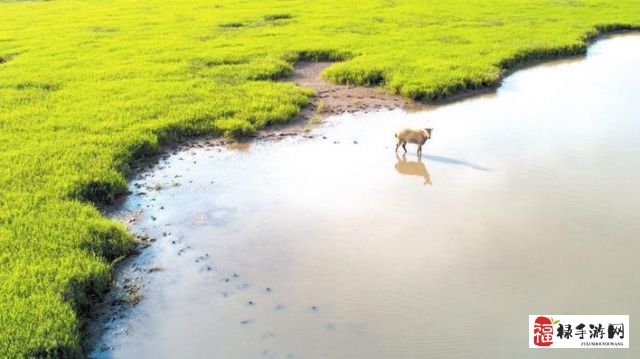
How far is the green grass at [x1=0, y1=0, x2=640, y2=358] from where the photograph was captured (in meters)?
6.97

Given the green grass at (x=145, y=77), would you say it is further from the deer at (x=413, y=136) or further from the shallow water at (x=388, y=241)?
the deer at (x=413, y=136)

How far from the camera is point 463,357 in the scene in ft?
18.8

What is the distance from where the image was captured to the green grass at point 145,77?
22.9ft

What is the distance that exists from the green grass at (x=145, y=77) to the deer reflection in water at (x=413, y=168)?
306 centimetres

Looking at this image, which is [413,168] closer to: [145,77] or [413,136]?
[413,136]

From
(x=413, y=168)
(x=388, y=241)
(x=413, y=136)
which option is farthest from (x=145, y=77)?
(x=388, y=241)

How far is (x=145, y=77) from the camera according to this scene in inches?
598

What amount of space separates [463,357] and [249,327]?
2.14 m

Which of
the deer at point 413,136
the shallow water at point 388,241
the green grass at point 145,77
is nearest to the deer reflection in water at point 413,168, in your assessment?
the shallow water at point 388,241

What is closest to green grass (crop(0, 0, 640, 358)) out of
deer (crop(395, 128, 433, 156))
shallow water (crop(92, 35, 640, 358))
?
shallow water (crop(92, 35, 640, 358))

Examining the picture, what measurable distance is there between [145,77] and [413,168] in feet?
26.8

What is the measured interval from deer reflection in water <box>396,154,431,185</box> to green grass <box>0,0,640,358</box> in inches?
121

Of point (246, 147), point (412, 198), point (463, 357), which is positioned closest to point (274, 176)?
point (246, 147)

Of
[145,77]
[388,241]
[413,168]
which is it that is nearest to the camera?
[388,241]
